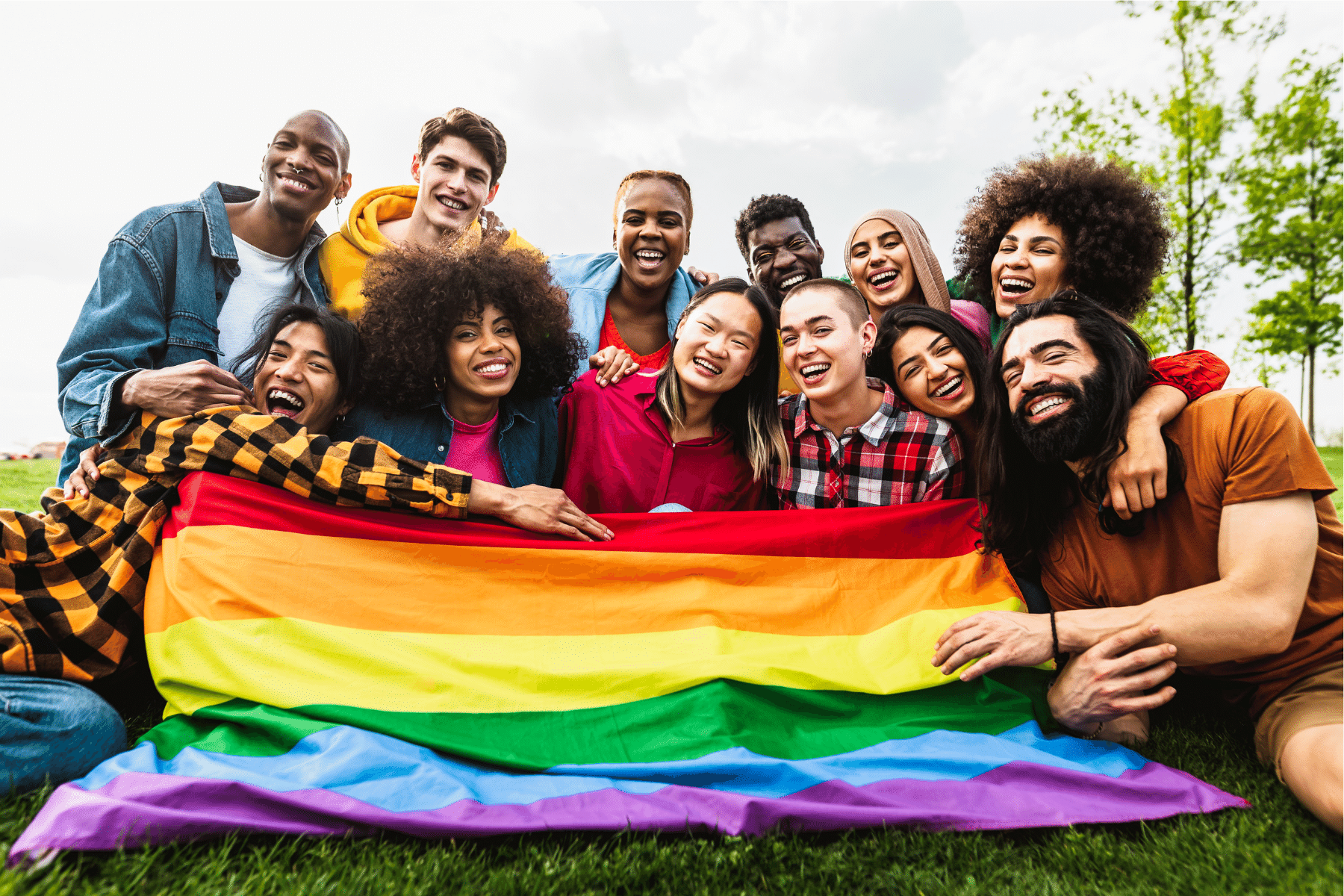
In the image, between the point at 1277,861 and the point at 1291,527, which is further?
the point at 1291,527

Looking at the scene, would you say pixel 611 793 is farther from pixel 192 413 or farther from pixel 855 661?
pixel 192 413

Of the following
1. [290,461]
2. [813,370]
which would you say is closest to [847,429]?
[813,370]

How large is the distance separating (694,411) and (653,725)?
2.18 metres

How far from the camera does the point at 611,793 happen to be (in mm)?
2691

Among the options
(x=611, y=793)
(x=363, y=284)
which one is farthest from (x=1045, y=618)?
(x=363, y=284)

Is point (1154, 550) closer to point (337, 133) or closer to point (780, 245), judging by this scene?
point (780, 245)

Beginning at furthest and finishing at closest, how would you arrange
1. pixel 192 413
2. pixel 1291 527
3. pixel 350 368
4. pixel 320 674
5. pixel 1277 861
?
pixel 350 368 < pixel 192 413 < pixel 320 674 < pixel 1291 527 < pixel 1277 861

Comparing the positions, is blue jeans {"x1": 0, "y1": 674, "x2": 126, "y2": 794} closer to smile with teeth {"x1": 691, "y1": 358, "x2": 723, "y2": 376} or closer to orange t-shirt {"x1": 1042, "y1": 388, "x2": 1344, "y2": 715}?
smile with teeth {"x1": 691, "y1": 358, "x2": 723, "y2": 376}

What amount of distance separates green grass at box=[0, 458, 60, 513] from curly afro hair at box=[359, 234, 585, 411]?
5.15 metres

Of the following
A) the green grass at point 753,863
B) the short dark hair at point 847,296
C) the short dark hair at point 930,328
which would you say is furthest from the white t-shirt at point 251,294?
the short dark hair at point 930,328

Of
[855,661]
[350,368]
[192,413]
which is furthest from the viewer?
[350,368]

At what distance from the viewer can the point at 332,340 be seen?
438 centimetres

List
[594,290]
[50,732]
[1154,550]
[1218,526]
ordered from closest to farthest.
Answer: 1. [50,732]
2. [1218,526]
3. [1154,550]
4. [594,290]

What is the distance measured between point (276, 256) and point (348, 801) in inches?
171
